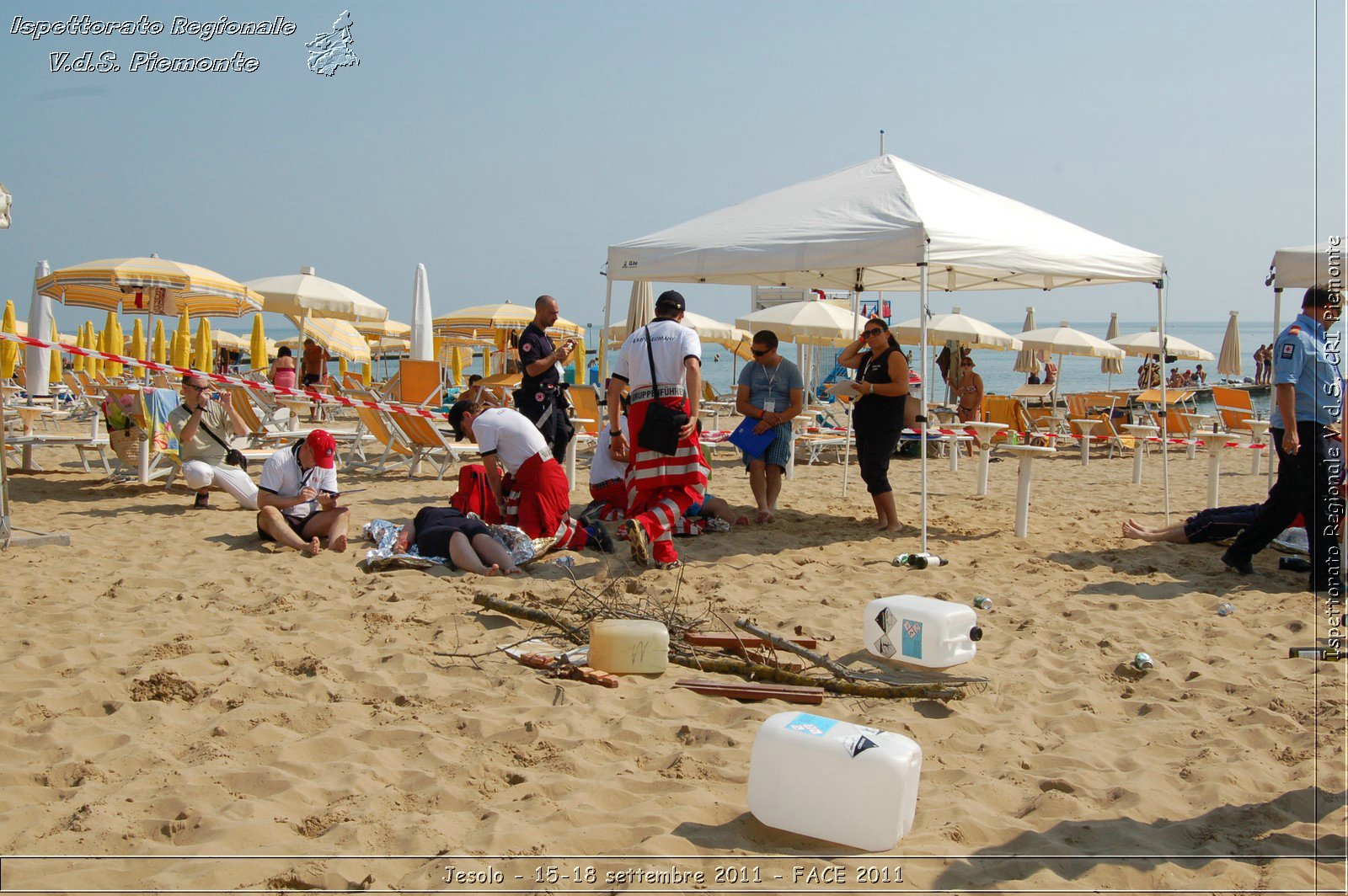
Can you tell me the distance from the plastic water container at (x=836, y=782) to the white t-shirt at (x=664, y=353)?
3.29 metres

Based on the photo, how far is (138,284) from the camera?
31.9 feet

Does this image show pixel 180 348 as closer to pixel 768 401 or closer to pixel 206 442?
pixel 206 442

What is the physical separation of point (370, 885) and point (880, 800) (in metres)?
1.25

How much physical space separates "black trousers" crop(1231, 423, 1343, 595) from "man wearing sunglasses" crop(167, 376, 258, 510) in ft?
21.2

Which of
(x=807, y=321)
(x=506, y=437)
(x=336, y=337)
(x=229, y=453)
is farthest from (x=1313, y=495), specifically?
(x=336, y=337)

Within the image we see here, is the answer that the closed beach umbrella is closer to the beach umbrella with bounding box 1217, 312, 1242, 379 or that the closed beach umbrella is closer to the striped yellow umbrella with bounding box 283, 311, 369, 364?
the beach umbrella with bounding box 1217, 312, 1242, 379

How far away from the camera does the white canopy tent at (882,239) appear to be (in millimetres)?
6008

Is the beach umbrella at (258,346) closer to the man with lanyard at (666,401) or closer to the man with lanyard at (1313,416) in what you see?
the man with lanyard at (666,401)

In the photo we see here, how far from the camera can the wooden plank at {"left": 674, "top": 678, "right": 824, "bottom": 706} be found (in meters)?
3.51

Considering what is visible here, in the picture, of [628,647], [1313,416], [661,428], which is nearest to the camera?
[628,647]

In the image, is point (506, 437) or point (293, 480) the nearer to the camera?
point (506, 437)

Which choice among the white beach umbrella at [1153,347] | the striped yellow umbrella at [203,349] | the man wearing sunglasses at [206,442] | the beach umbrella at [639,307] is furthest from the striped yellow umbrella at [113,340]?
the white beach umbrella at [1153,347]

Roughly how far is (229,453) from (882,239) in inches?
194

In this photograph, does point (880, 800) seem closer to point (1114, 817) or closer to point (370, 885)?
point (1114, 817)
